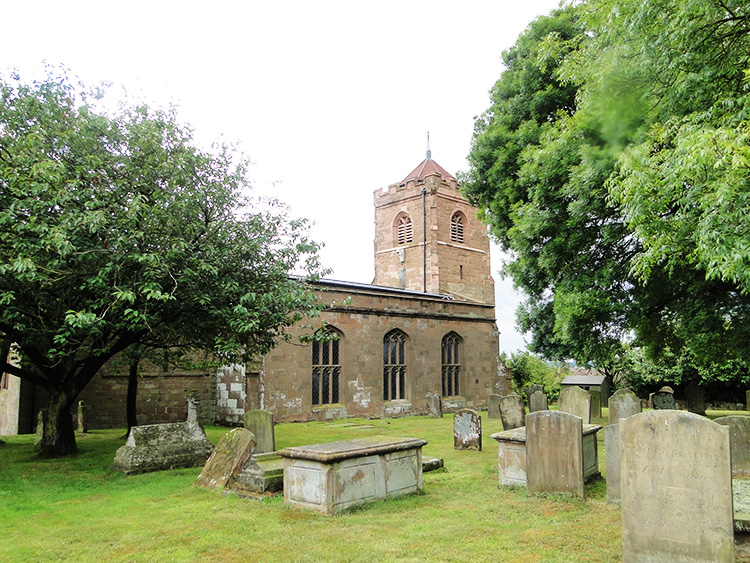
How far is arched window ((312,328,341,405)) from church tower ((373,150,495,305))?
1393 centimetres

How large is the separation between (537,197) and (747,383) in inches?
622

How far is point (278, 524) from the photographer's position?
635 centimetres

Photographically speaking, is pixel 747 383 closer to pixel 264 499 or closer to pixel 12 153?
pixel 264 499

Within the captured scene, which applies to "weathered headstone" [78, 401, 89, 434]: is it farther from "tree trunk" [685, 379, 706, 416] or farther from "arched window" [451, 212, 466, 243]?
"arched window" [451, 212, 466, 243]

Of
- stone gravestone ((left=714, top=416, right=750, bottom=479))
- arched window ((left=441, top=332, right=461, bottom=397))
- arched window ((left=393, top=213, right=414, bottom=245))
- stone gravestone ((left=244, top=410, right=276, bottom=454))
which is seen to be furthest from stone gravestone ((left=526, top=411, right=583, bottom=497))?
arched window ((left=393, top=213, right=414, bottom=245))

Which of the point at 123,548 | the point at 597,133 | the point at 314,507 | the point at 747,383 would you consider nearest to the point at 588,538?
the point at 314,507

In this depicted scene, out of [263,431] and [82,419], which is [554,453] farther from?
[82,419]

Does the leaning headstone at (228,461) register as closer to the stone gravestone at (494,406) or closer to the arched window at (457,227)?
the stone gravestone at (494,406)

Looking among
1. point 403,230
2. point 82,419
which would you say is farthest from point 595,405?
point 403,230

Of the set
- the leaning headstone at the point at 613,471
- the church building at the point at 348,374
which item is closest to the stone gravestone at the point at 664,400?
the church building at the point at 348,374

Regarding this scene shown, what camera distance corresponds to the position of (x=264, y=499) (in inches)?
293

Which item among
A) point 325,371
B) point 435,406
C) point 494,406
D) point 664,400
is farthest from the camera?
point 435,406

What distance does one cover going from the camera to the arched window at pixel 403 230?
3531 cm

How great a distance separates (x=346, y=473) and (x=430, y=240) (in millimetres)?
27545
